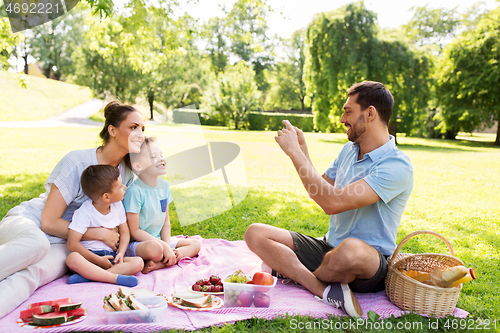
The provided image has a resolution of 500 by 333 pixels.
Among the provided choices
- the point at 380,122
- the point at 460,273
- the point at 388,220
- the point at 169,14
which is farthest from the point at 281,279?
the point at 169,14

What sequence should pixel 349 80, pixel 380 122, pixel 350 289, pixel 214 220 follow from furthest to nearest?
pixel 349 80
pixel 214 220
pixel 380 122
pixel 350 289

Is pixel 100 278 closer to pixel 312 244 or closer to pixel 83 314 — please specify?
pixel 83 314

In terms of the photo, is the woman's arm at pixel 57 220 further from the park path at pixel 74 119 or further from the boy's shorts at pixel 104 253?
the park path at pixel 74 119

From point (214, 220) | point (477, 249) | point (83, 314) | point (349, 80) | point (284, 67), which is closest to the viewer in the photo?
point (83, 314)

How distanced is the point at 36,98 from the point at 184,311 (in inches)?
1154

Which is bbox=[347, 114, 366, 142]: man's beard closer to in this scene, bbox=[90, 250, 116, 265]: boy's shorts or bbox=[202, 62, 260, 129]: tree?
bbox=[90, 250, 116, 265]: boy's shorts

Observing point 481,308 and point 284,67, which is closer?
point 481,308

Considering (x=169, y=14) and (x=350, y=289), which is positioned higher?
(x=169, y=14)

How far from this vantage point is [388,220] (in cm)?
262

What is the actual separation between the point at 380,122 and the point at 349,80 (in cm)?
1482

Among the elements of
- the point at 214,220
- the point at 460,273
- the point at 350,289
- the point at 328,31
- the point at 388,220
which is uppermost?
the point at 328,31

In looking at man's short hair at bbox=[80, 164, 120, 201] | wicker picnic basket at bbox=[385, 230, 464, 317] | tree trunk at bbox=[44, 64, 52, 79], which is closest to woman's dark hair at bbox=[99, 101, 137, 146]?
man's short hair at bbox=[80, 164, 120, 201]

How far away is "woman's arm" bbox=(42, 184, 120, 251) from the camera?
281 cm

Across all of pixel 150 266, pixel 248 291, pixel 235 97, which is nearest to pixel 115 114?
pixel 150 266
